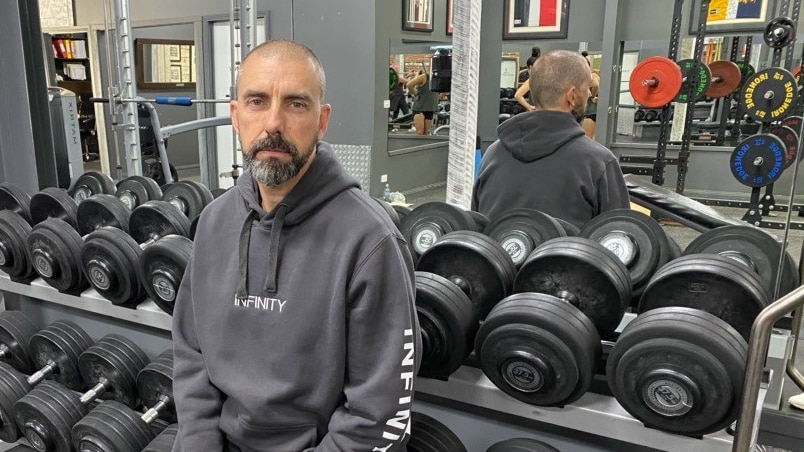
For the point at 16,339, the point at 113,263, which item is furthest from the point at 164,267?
the point at 16,339

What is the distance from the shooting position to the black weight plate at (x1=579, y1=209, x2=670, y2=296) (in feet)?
5.11

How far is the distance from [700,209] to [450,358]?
166cm

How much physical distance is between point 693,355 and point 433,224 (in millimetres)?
860

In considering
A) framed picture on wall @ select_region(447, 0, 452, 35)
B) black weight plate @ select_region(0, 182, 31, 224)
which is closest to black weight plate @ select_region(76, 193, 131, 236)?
black weight plate @ select_region(0, 182, 31, 224)

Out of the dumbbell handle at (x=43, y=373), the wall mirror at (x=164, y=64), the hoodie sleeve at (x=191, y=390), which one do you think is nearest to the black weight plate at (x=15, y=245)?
the dumbbell handle at (x=43, y=373)

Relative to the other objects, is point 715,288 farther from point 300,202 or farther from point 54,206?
point 54,206

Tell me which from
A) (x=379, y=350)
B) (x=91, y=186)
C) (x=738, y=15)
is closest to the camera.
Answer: (x=379, y=350)

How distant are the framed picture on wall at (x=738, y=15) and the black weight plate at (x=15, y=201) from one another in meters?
5.33

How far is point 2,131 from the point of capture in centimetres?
260

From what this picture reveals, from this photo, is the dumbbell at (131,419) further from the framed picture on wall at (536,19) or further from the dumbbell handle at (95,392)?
the framed picture on wall at (536,19)

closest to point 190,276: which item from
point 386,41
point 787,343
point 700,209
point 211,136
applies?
point 787,343

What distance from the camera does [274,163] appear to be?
3.59 ft

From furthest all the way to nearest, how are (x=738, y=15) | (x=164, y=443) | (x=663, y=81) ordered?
(x=738, y=15), (x=663, y=81), (x=164, y=443)

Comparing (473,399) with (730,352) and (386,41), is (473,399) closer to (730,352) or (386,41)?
(730,352)
